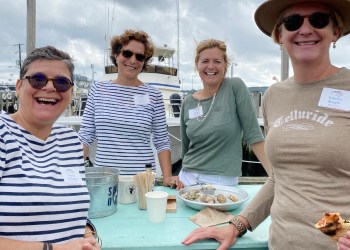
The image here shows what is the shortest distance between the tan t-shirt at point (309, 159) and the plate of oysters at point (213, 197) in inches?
19.7

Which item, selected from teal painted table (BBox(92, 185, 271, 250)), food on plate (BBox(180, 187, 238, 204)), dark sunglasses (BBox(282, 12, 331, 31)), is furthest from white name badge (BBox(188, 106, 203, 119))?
dark sunglasses (BBox(282, 12, 331, 31))

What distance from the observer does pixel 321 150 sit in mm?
1234

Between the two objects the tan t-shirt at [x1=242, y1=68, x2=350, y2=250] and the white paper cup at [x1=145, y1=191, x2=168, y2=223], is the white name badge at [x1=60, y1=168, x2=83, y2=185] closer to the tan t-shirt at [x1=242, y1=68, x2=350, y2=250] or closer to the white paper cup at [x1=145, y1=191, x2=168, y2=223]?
the white paper cup at [x1=145, y1=191, x2=168, y2=223]

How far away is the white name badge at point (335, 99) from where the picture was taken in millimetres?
1267

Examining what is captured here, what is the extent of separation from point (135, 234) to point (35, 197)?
0.62 m

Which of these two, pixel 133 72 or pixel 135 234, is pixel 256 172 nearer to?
pixel 133 72

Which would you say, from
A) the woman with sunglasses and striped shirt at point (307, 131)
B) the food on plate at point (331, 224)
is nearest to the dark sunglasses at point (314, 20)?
the woman with sunglasses and striped shirt at point (307, 131)

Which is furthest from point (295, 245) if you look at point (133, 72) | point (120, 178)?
point (133, 72)

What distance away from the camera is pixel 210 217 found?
1.82m

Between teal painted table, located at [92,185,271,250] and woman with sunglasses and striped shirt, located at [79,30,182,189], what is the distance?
619mm

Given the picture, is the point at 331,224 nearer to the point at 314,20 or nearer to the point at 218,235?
the point at 218,235

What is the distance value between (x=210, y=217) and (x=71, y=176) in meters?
0.85

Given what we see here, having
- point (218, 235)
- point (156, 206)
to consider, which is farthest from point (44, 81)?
point (218, 235)

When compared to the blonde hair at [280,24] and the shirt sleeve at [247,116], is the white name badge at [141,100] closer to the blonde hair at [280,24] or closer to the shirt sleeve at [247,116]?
the shirt sleeve at [247,116]
